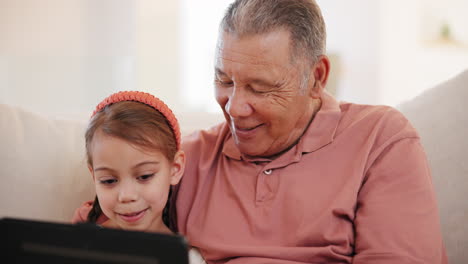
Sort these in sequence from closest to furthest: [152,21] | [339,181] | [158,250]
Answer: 1. [158,250]
2. [339,181]
3. [152,21]

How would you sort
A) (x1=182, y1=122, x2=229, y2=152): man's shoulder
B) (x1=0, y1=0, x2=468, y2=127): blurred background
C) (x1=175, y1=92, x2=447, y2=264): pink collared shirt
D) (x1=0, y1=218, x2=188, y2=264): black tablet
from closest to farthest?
(x1=0, y1=218, x2=188, y2=264): black tablet → (x1=175, y1=92, x2=447, y2=264): pink collared shirt → (x1=182, y1=122, x2=229, y2=152): man's shoulder → (x1=0, y1=0, x2=468, y2=127): blurred background

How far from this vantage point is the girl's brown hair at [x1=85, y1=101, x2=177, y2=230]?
133cm

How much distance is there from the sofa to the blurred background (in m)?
1.46

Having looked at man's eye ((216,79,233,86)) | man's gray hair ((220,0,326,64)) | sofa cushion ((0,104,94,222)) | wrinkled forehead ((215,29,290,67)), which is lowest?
sofa cushion ((0,104,94,222))

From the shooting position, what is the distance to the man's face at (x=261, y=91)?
4.49 ft

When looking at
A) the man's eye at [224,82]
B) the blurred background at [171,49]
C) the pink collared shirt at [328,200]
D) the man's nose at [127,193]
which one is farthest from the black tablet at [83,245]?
the blurred background at [171,49]

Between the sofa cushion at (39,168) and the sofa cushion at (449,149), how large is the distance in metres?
1.10

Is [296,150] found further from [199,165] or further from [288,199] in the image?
[199,165]

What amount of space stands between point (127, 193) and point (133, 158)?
9 cm

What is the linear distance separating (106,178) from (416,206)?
788mm

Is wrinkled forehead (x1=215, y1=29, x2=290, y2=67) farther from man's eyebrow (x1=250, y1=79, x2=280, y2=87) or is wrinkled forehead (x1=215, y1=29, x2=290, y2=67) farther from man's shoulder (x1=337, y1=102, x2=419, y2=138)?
man's shoulder (x1=337, y1=102, x2=419, y2=138)

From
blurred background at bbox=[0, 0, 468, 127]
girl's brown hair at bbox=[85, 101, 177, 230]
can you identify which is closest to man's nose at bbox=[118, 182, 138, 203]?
girl's brown hair at bbox=[85, 101, 177, 230]

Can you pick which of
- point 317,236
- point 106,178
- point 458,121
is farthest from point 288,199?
point 458,121

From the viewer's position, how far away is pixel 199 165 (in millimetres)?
1574
